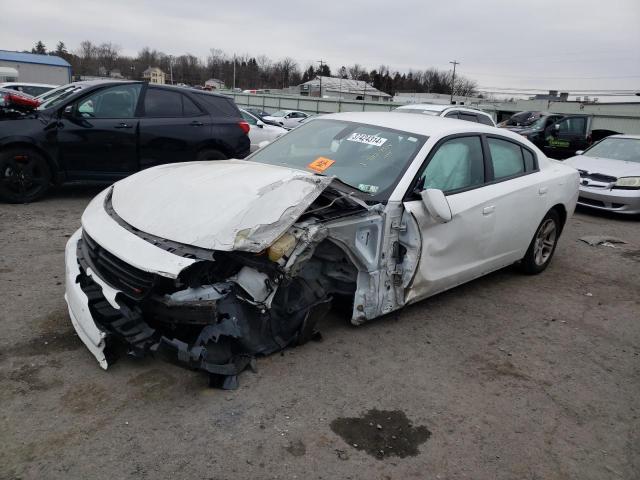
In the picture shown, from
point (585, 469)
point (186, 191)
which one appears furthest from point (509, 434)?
point (186, 191)

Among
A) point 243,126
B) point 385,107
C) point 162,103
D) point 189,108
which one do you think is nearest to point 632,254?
point 243,126

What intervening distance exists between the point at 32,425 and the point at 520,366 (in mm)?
3052

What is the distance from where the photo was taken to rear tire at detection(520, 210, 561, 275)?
532 cm

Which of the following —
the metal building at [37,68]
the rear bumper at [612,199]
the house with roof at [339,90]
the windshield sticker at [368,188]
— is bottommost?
the rear bumper at [612,199]

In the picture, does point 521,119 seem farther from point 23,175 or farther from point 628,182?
point 23,175

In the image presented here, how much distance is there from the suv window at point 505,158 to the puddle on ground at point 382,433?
263 centimetres

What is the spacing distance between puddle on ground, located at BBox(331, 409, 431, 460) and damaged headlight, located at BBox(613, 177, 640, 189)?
7956 mm

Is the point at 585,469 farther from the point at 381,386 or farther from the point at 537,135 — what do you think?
the point at 537,135

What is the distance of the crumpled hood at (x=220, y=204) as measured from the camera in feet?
9.65

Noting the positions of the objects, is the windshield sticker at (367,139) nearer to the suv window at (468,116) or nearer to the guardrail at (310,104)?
the suv window at (468,116)

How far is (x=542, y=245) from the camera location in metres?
5.52

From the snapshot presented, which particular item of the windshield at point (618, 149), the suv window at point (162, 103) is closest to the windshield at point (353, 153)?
the suv window at point (162, 103)

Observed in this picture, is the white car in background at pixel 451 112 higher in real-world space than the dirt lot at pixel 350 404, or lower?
higher

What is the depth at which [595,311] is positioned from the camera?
15.6 ft
